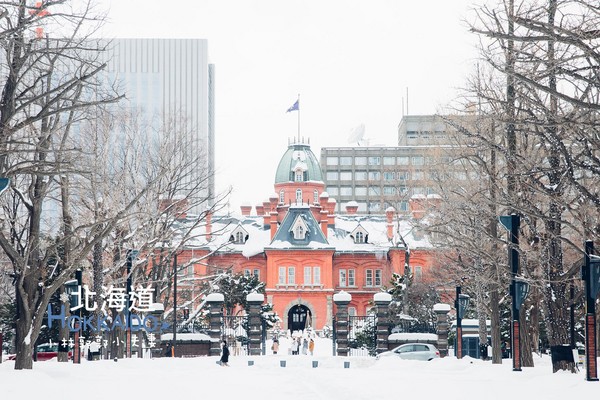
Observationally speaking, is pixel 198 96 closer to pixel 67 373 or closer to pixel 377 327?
pixel 377 327

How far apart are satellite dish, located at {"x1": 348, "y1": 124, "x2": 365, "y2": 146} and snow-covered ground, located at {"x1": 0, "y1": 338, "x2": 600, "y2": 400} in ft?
308

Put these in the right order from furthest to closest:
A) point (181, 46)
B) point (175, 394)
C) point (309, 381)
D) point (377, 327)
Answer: point (181, 46)
point (377, 327)
point (309, 381)
point (175, 394)

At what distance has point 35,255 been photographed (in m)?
22.4

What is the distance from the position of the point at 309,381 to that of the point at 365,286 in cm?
5762

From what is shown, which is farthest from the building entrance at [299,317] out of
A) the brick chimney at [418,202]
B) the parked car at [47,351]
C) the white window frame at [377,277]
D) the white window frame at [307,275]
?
the parked car at [47,351]

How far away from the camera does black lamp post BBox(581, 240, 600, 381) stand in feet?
61.4

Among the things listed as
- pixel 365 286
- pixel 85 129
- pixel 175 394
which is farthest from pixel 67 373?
pixel 365 286

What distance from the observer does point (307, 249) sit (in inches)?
3100

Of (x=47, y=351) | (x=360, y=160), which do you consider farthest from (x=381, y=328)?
(x=360, y=160)

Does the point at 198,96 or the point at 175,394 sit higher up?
the point at 198,96

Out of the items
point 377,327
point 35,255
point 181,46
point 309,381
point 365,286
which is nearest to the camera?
point 35,255

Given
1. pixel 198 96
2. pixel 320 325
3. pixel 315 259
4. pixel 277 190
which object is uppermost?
pixel 198 96

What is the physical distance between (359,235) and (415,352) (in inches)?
1791

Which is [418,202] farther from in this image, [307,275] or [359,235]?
[359,235]
